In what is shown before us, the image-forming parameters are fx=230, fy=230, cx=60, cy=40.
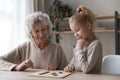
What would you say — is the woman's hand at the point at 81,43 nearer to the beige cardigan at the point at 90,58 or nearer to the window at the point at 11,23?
the beige cardigan at the point at 90,58

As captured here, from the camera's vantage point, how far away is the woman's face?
1.88 meters

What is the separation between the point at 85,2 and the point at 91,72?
261cm

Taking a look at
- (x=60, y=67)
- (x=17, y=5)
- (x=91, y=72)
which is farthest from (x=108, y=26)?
(x=91, y=72)

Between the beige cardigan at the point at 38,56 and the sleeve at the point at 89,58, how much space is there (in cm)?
39

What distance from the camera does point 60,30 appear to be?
3.98 meters

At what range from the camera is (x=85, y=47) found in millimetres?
1615

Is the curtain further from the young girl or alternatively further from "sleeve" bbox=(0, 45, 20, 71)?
the young girl

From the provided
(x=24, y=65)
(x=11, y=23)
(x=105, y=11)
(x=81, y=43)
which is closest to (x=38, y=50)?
(x=24, y=65)

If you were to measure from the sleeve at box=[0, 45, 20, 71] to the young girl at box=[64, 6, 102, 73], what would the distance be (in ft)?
1.50

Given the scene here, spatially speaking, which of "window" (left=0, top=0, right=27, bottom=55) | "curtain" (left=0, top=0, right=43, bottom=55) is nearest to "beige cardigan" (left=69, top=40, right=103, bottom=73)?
"curtain" (left=0, top=0, right=43, bottom=55)

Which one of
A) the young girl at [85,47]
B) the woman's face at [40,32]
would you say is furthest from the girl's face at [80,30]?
the woman's face at [40,32]

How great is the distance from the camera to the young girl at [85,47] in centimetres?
153

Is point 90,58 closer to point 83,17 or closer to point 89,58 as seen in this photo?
point 89,58

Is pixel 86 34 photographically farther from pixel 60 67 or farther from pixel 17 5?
pixel 17 5
